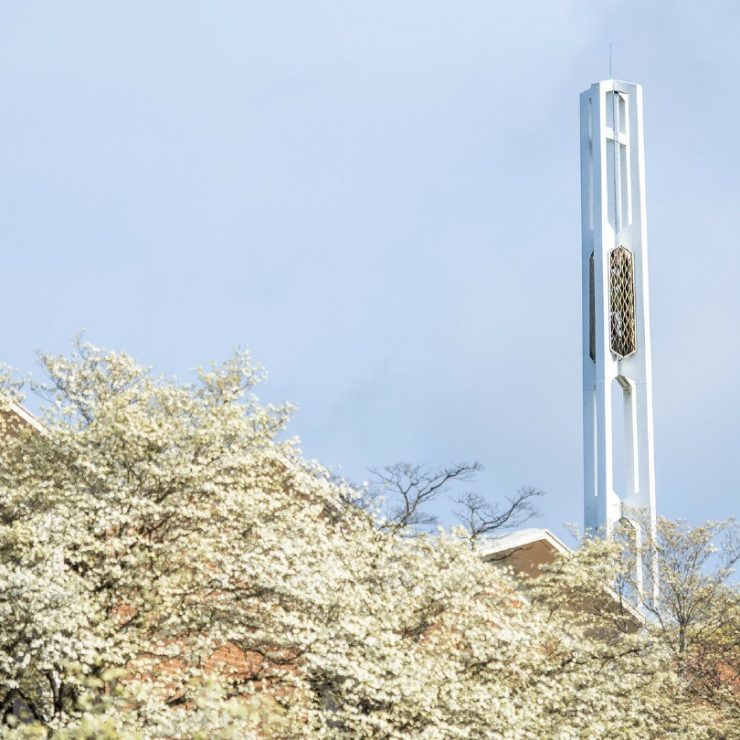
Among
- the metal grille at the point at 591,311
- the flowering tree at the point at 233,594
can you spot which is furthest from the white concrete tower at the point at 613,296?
the flowering tree at the point at 233,594

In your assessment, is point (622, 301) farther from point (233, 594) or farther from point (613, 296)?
point (233, 594)

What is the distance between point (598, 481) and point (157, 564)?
93.7 feet

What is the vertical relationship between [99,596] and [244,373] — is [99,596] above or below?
below

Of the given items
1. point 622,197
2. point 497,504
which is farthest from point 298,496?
point 622,197

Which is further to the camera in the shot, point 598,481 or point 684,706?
point 598,481

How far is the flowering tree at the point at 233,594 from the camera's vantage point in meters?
16.3

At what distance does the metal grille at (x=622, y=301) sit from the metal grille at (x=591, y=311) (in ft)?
2.17

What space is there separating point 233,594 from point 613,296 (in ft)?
103

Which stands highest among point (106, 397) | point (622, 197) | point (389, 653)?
point (622, 197)

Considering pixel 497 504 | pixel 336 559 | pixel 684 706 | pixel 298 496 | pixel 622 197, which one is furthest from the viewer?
pixel 622 197

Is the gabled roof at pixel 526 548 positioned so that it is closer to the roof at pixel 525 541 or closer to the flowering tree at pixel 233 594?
the roof at pixel 525 541

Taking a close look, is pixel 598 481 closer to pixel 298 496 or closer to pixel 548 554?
pixel 548 554

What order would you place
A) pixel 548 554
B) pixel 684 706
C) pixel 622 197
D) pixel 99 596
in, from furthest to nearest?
pixel 622 197 → pixel 548 554 → pixel 684 706 → pixel 99 596

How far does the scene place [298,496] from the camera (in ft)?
63.5
